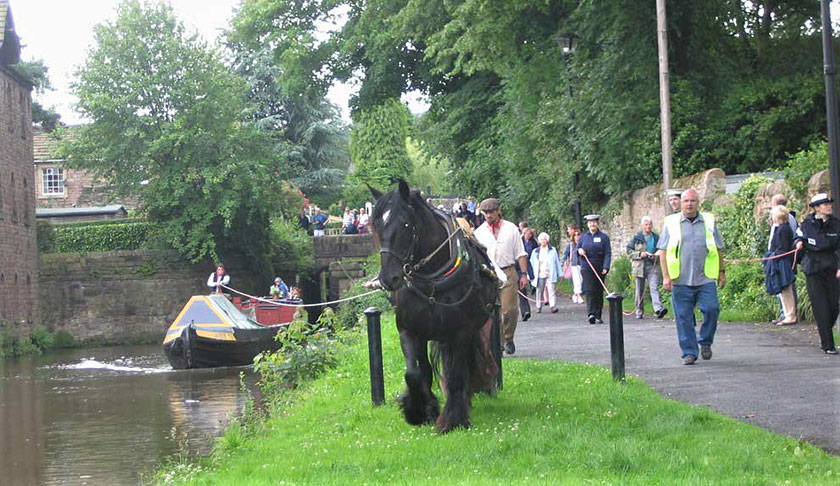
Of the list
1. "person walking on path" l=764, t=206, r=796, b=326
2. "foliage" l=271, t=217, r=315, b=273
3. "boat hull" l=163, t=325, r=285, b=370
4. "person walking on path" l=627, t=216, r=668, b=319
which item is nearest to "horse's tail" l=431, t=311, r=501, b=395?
"person walking on path" l=764, t=206, r=796, b=326

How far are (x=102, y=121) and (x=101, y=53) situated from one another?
2736mm

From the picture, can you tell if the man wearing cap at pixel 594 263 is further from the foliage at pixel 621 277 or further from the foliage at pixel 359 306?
the foliage at pixel 359 306

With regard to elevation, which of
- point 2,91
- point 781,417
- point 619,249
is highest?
point 2,91

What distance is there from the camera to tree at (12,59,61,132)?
208 ft

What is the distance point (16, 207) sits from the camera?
4438 centimetres

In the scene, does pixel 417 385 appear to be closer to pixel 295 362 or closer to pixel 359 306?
pixel 295 362

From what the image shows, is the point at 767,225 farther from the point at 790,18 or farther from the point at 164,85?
the point at 164,85

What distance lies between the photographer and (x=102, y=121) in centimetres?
4859

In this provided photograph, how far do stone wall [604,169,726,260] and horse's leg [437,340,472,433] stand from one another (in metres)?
14.1

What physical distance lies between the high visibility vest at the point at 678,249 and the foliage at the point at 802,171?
19.8 ft

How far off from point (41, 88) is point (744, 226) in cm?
5231

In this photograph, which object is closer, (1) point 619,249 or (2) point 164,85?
(1) point 619,249

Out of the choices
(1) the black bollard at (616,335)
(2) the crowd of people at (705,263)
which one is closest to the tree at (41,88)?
(2) the crowd of people at (705,263)

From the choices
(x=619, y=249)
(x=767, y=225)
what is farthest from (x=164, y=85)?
(x=767, y=225)
